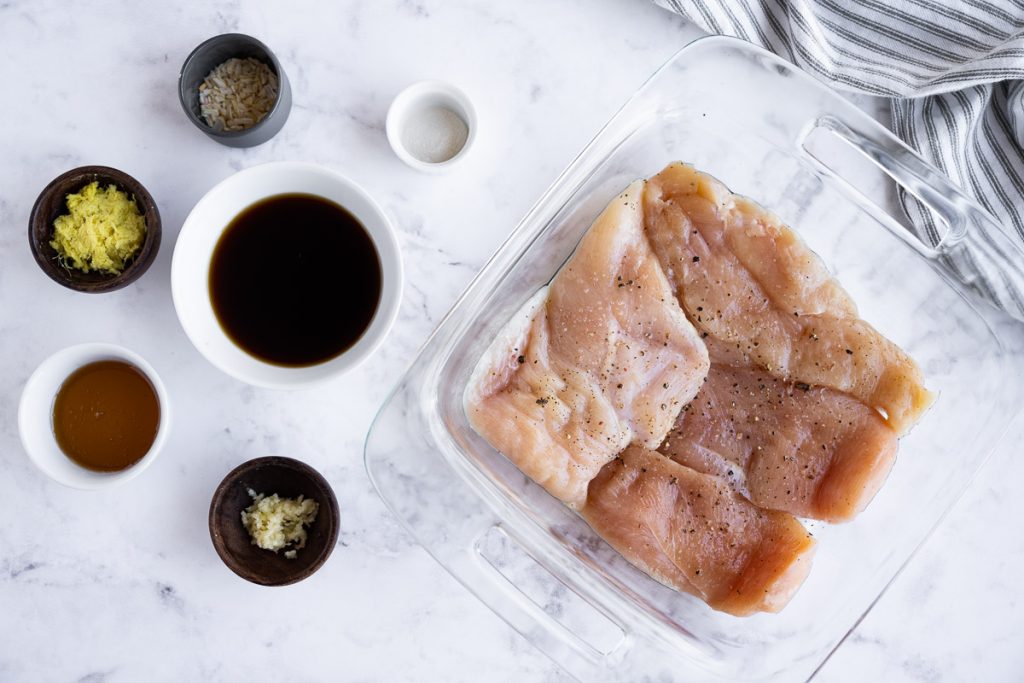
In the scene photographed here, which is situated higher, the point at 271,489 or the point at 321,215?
the point at 321,215

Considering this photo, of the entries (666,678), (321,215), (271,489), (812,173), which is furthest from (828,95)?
(271,489)

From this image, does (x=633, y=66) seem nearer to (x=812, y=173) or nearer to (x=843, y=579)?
(x=812, y=173)

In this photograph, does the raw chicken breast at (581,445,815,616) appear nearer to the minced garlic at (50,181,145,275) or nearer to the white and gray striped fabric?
the white and gray striped fabric

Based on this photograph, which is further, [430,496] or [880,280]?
[880,280]

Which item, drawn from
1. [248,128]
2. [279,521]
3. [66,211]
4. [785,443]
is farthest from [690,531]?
[66,211]

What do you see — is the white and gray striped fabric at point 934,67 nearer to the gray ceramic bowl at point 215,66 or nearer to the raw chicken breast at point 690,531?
the raw chicken breast at point 690,531

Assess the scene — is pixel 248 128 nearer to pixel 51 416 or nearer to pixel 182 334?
pixel 182 334

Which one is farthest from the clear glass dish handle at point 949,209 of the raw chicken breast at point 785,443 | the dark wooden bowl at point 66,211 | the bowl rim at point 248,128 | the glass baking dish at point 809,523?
the dark wooden bowl at point 66,211
